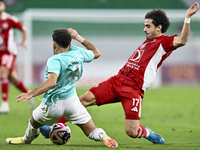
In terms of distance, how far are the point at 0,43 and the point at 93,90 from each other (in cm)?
409

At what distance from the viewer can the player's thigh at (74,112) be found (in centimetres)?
435

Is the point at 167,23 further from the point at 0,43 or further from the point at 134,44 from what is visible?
the point at 134,44

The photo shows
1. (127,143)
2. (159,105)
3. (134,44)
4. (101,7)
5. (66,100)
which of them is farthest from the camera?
(101,7)

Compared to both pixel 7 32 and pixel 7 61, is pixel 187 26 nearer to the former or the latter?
pixel 7 61

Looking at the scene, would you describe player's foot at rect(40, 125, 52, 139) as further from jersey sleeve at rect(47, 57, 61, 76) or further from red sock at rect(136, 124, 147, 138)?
red sock at rect(136, 124, 147, 138)

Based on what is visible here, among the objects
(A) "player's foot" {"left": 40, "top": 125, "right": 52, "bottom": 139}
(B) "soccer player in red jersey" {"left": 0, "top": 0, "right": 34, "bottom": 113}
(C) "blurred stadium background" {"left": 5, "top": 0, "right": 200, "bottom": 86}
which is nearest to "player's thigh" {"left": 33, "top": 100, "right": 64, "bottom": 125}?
(A) "player's foot" {"left": 40, "top": 125, "right": 52, "bottom": 139}

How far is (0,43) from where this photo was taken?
8.57 meters

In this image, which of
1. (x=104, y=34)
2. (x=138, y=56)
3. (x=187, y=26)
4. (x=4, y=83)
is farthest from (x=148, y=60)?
(x=104, y=34)

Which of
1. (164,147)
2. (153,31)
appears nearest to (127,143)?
(164,147)

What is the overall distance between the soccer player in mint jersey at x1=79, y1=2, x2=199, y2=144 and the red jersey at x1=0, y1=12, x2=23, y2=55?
12.9 feet

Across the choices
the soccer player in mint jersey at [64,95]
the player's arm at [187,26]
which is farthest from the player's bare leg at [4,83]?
the player's arm at [187,26]

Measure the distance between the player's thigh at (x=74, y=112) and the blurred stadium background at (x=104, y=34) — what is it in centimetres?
1455

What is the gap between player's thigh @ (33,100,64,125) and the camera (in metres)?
4.30

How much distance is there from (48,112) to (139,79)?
149cm
